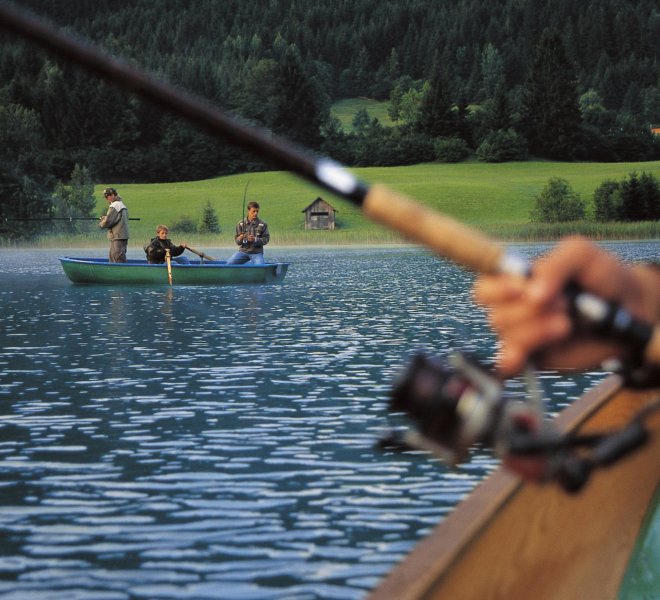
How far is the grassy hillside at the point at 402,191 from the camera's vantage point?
9344 cm

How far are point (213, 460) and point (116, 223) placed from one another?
19.5 meters

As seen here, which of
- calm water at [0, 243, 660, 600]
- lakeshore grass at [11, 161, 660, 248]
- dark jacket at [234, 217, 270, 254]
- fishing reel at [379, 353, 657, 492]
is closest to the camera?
fishing reel at [379, 353, 657, 492]

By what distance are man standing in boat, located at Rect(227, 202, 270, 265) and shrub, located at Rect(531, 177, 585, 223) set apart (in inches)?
2510

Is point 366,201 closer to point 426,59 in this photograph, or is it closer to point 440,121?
point 440,121

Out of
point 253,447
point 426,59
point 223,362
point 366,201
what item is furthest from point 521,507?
point 426,59

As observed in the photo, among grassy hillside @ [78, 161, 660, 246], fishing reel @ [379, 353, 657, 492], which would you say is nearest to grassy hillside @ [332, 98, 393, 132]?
grassy hillside @ [78, 161, 660, 246]

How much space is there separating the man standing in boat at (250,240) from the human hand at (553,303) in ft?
83.7

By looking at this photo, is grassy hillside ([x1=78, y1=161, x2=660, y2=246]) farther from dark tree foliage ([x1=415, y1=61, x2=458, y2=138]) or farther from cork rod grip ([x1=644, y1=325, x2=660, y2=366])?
cork rod grip ([x1=644, y1=325, x2=660, y2=366])

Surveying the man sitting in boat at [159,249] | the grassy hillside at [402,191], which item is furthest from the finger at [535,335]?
the grassy hillside at [402,191]

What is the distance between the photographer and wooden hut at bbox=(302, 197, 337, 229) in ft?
294

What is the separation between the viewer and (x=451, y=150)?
130 metres

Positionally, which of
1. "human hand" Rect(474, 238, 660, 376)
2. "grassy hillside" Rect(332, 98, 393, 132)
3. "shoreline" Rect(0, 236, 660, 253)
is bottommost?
"shoreline" Rect(0, 236, 660, 253)

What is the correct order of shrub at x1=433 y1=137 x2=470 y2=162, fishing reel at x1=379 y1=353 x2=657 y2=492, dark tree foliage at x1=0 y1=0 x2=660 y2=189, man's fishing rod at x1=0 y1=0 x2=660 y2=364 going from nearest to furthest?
man's fishing rod at x1=0 y1=0 x2=660 y2=364 → fishing reel at x1=379 y1=353 x2=657 y2=492 → dark tree foliage at x1=0 y1=0 x2=660 y2=189 → shrub at x1=433 y1=137 x2=470 y2=162

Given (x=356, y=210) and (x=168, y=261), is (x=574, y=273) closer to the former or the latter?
(x=168, y=261)
